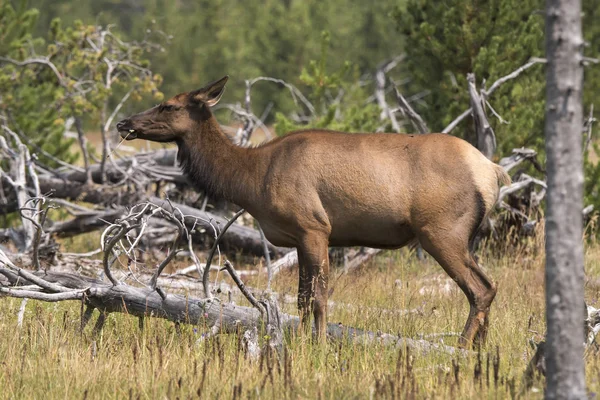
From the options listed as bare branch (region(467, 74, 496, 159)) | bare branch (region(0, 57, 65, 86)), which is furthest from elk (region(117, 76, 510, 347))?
bare branch (region(0, 57, 65, 86))

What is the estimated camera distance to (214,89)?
23.7ft

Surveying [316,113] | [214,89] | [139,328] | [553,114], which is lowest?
[139,328]

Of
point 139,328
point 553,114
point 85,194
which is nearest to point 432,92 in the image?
point 85,194

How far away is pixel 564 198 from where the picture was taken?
12.3 feet

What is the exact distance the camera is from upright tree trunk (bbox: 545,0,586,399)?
3.71 meters

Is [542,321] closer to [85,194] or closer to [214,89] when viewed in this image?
[214,89]

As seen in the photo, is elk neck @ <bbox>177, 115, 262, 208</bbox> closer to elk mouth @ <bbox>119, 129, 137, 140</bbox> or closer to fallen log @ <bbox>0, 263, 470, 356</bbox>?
elk mouth @ <bbox>119, 129, 137, 140</bbox>

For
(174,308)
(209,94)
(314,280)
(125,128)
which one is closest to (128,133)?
(125,128)

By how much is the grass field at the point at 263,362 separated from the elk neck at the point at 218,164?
1186 millimetres

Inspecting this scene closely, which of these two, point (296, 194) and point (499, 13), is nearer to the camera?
point (296, 194)

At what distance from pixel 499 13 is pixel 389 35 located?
22.3 m

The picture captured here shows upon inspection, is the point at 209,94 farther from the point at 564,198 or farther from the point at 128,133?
the point at 564,198

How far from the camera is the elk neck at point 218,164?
6.96m

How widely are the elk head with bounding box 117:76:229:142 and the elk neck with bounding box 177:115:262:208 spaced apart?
7 cm
